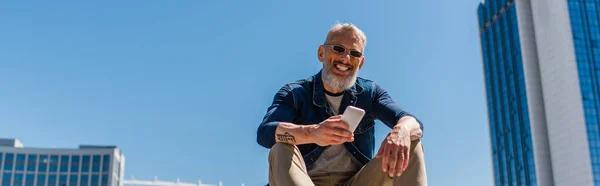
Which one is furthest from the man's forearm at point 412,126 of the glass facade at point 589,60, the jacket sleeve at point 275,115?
the glass facade at point 589,60

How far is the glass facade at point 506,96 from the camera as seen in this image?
84.6 metres

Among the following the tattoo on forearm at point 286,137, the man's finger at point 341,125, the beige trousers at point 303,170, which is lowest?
the beige trousers at point 303,170

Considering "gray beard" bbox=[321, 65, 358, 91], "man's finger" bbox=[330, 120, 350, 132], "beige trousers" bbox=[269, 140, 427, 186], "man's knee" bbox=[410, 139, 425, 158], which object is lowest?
"beige trousers" bbox=[269, 140, 427, 186]

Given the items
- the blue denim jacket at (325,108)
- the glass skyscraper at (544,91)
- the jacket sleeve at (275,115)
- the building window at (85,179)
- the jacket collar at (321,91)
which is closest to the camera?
the jacket sleeve at (275,115)

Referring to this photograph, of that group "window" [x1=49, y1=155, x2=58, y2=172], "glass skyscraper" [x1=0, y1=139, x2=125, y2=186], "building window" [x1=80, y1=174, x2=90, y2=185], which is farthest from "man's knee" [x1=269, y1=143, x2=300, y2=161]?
"window" [x1=49, y1=155, x2=58, y2=172]

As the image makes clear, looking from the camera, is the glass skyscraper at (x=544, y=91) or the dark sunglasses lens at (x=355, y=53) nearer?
the dark sunglasses lens at (x=355, y=53)

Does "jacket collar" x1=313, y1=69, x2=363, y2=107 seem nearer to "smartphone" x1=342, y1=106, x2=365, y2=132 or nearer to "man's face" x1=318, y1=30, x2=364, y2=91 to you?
"man's face" x1=318, y1=30, x2=364, y2=91

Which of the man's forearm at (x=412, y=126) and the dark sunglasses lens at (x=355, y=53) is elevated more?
the dark sunglasses lens at (x=355, y=53)

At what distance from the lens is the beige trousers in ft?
11.8

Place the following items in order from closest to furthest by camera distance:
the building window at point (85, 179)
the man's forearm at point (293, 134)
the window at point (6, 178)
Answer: the man's forearm at point (293, 134) → the window at point (6, 178) → the building window at point (85, 179)

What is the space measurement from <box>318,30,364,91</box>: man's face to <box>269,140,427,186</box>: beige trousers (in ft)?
1.82

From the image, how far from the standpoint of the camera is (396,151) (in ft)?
11.4

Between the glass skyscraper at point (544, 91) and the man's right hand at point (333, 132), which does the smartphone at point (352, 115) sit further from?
the glass skyscraper at point (544, 91)

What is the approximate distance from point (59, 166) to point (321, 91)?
12375 centimetres
